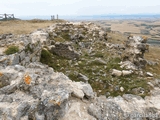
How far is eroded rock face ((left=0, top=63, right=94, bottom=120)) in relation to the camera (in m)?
7.80

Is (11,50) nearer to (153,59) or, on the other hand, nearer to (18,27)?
(153,59)

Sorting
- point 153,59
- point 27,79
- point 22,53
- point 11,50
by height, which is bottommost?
point 153,59

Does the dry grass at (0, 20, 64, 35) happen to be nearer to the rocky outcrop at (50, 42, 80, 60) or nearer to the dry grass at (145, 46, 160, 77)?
the rocky outcrop at (50, 42, 80, 60)

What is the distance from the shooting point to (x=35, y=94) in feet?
30.2

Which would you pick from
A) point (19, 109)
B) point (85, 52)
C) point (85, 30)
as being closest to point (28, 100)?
point (19, 109)

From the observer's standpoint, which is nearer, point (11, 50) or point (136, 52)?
point (11, 50)

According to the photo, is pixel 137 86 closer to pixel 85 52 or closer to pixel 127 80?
pixel 127 80

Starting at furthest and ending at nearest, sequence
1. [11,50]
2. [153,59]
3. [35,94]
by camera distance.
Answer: [153,59], [11,50], [35,94]

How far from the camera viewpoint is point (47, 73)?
472 inches

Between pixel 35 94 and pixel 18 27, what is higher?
pixel 18 27

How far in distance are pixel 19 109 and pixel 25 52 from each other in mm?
9083

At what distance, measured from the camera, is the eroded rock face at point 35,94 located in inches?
307

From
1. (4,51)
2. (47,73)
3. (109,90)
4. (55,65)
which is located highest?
(4,51)

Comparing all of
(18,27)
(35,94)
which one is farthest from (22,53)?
(18,27)
